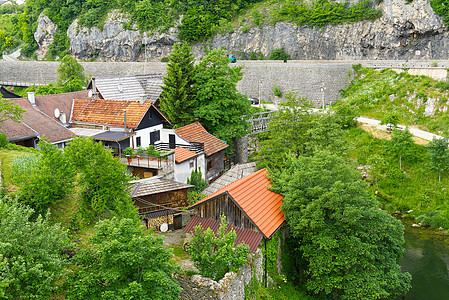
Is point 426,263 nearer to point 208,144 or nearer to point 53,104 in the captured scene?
point 208,144

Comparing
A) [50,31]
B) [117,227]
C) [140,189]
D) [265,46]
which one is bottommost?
[140,189]

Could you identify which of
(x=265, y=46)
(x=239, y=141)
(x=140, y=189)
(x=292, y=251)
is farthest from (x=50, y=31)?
(x=292, y=251)

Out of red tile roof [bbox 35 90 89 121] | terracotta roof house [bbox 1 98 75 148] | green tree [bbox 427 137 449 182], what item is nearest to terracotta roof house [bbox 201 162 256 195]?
terracotta roof house [bbox 1 98 75 148]

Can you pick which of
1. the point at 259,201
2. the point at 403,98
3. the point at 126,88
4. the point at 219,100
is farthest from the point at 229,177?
the point at 403,98

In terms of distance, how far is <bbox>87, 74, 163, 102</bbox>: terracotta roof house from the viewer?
31.1 meters

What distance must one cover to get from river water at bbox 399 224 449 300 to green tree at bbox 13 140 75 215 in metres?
15.3

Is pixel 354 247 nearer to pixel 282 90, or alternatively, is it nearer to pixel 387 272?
pixel 387 272

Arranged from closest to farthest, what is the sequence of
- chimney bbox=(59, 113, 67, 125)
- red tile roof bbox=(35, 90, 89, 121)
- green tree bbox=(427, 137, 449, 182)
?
chimney bbox=(59, 113, 67, 125) < red tile roof bbox=(35, 90, 89, 121) < green tree bbox=(427, 137, 449, 182)

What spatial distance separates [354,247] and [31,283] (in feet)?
38.0

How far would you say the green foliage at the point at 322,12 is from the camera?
54.1m

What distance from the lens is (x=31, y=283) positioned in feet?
28.9

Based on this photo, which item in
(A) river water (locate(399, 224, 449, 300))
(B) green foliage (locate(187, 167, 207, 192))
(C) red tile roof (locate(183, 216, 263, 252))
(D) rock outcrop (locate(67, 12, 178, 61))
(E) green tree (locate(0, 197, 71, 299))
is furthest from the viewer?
(D) rock outcrop (locate(67, 12, 178, 61))

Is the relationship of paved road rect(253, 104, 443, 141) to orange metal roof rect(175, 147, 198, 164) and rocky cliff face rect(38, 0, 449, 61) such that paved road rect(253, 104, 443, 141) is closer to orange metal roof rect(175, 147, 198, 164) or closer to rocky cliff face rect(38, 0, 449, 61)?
orange metal roof rect(175, 147, 198, 164)

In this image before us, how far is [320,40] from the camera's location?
5784 centimetres
